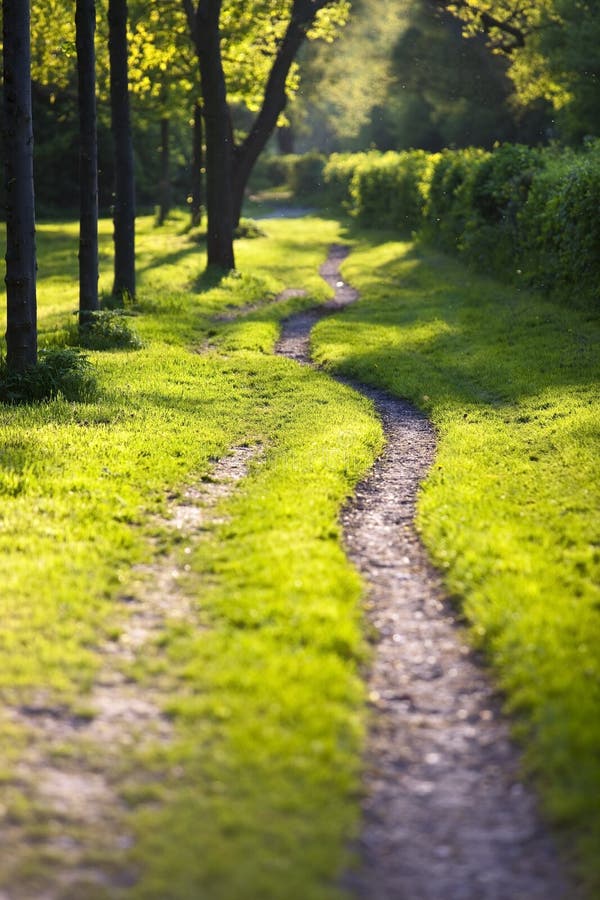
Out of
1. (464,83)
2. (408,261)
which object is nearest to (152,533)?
(408,261)

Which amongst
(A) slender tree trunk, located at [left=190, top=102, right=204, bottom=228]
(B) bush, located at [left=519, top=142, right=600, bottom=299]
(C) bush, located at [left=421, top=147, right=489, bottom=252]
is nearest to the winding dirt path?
(B) bush, located at [left=519, top=142, right=600, bottom=299]

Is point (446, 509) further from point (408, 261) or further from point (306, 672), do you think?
point (408, 261)

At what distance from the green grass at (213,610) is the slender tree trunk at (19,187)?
3.61ft

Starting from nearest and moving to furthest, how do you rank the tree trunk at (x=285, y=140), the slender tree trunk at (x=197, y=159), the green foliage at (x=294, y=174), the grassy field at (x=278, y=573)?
the grassy field at (x=278, y=573) → the slender tree trunk at (x=197, y=159) → the green foliage at (x=294, y=174) → the tree trunk at (x=285, y=140)

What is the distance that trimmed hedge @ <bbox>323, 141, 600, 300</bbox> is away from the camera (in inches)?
698

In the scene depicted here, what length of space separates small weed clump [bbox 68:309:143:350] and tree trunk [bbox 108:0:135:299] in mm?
3633

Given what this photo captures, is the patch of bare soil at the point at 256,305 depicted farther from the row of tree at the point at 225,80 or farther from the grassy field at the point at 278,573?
the grassy field at the point at 278,573

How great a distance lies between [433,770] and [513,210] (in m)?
19.5

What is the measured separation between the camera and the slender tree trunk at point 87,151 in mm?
15719

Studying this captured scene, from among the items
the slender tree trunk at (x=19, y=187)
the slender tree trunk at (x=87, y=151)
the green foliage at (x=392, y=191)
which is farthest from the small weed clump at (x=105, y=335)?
the green foliage at (x=392, y=191)

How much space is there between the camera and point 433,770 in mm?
4812

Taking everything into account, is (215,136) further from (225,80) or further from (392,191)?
(392,191)

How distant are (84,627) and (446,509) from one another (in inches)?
135

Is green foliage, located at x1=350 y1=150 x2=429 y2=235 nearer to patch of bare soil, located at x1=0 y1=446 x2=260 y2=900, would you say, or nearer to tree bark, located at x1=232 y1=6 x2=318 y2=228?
tree bark, located at x1=232 y1=6 x2=318 y2=228
